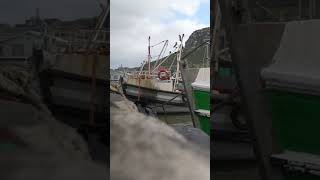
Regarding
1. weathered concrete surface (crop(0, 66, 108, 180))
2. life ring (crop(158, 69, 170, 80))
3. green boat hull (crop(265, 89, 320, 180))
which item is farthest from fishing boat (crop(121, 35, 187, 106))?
green boat hull (crop(265, 89, 320, 180))

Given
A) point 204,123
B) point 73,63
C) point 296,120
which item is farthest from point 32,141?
point 296,120

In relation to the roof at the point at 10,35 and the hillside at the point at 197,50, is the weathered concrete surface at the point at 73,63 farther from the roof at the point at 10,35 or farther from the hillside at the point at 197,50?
the hillside at the point at 197,50

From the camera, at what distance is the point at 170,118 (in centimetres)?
204

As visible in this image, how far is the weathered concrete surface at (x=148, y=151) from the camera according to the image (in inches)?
76.2

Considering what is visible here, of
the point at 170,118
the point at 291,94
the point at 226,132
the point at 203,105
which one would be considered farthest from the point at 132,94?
the point at 291,94

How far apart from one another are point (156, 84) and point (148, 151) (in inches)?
10.6

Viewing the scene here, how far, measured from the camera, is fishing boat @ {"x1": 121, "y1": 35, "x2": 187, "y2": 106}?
1994 mm

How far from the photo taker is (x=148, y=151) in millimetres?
1983

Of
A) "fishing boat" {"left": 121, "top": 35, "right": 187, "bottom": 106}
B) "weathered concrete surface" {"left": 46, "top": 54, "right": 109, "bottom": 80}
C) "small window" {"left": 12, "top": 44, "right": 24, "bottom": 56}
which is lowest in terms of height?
"fishing boat" {"left": 121, "top": 35, "right": 187, "bottom": 106}

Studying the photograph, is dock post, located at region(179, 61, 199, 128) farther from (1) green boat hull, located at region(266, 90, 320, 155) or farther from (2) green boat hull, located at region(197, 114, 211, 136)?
(1) green boat hull, located at region(266, 90, 320, 155)

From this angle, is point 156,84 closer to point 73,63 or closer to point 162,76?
point 162,76

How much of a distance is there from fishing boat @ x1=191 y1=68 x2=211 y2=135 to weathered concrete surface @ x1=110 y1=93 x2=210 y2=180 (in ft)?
0.35

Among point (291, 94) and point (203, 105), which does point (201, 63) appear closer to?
point (203, 105)

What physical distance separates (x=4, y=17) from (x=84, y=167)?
0.64 m
